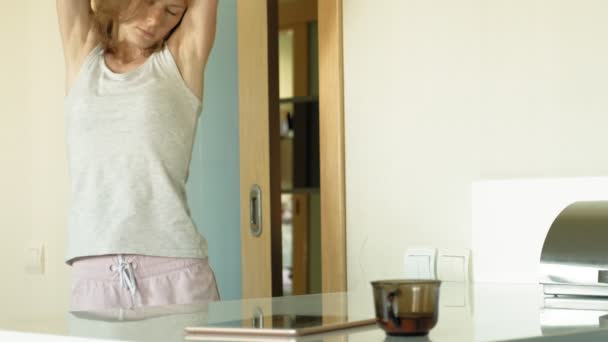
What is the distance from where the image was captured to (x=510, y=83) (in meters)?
1.94

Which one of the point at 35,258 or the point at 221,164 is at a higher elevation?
the point at 221,164

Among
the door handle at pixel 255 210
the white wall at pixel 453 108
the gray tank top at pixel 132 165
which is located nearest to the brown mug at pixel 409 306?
the white wall at pixel 453 108

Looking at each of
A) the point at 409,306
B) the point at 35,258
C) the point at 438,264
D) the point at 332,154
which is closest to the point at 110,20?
the point at 332,154

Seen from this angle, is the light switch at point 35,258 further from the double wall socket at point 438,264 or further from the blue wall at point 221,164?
the double wall socket at point 438,264

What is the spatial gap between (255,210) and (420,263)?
0.61 meters

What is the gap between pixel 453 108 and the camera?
2033mm

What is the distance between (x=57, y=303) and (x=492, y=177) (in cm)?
160

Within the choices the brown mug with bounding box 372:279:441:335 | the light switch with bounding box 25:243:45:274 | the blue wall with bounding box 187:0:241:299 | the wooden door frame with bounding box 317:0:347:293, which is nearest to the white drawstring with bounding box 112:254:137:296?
the wooden door frame with bounding box 317:0:347:293

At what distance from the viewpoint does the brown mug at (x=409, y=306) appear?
993mm

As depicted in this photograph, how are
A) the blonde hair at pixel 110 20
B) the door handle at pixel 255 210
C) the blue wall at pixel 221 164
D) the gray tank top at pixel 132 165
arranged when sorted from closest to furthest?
the gray tank top at pixel 132 165 < the blonde hair at pixel 110 20 < the door handle at pixel 255 210 < the blue wall at pixel 221 164

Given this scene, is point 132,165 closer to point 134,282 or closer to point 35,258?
point 134,282

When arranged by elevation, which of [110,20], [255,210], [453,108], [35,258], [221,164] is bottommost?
[35,258]

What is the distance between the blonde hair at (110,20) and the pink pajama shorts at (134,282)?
0.51 metres

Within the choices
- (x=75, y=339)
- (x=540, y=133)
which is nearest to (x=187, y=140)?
(x=540, y=133)
